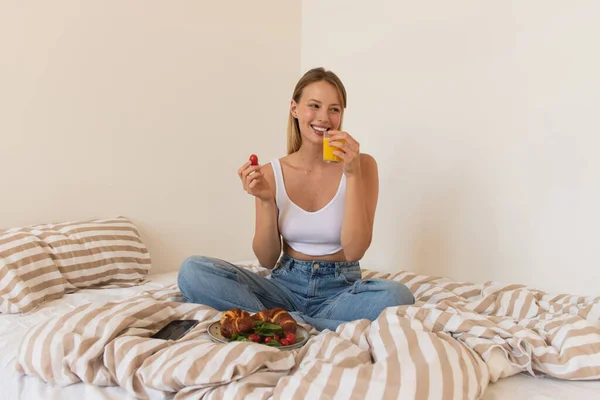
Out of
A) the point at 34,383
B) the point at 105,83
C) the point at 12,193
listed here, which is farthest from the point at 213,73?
the point at 34,383

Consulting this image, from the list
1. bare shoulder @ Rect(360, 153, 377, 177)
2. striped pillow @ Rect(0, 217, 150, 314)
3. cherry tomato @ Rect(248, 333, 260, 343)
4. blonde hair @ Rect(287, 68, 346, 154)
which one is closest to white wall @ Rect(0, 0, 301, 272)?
striped pillow @ Rect(0, 217, 150, 314)

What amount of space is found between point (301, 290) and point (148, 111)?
105 cm

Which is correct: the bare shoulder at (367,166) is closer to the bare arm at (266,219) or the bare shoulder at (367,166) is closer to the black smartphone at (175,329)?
the bare arm at (266,219)

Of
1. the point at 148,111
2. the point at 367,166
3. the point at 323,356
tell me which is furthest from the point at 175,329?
the point at 148,111

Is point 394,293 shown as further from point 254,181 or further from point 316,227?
point 254,181

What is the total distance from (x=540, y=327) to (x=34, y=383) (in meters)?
1.10

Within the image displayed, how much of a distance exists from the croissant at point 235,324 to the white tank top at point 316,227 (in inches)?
17.8

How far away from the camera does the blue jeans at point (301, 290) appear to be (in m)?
1.38

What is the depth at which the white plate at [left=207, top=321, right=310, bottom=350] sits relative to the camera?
3.73 ft

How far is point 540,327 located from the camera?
1.28 metres

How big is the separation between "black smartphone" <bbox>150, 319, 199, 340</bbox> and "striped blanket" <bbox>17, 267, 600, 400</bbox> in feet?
0.05

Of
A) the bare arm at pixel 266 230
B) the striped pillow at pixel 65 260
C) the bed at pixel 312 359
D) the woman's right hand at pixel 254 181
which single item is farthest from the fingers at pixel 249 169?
the striped pillow at pixel 65 260

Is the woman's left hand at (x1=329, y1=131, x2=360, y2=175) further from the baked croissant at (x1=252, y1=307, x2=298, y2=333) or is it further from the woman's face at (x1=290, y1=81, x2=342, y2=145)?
the baked croissant at (x1=252, y1=307, x2=298, y2=333)

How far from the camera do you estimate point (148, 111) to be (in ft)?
7.10
